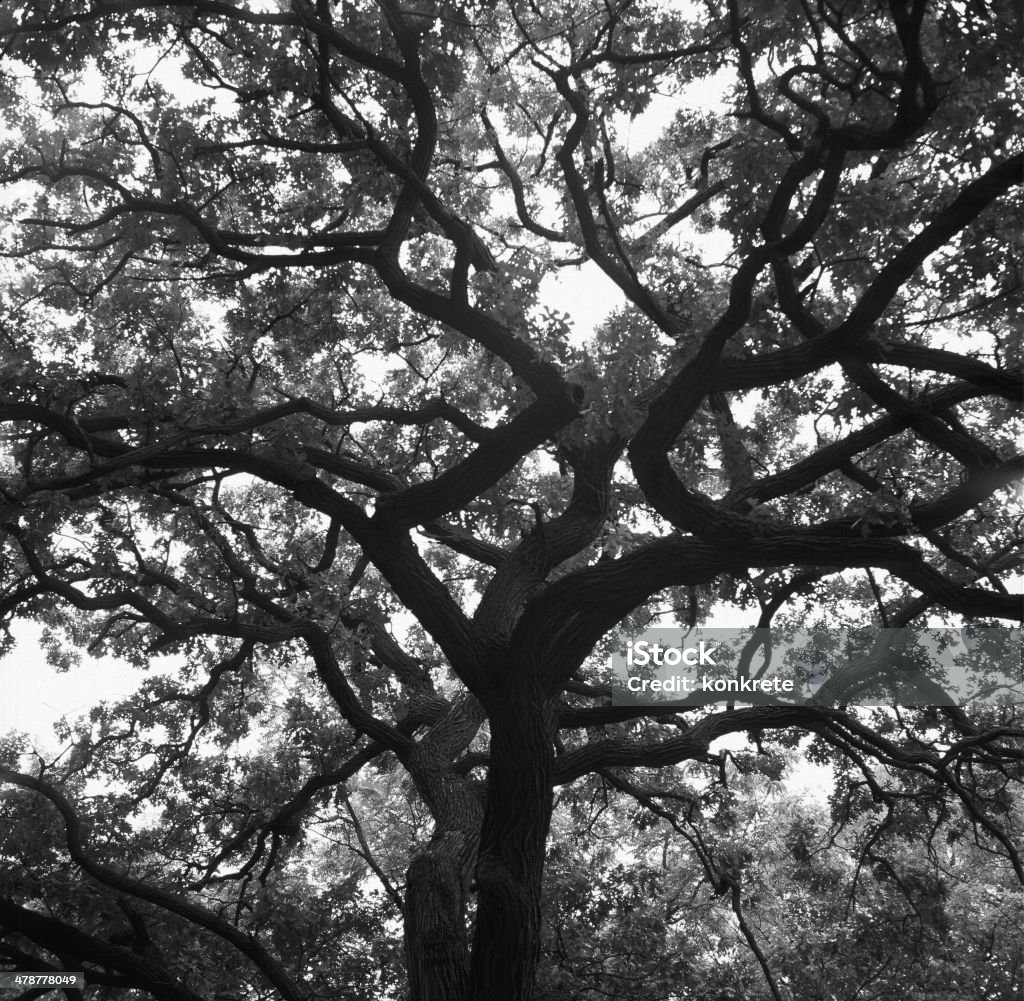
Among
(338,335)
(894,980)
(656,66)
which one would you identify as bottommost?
(894,980)

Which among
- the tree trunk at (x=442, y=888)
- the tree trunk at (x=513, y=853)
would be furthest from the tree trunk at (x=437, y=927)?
the tree trunk at (x=513, y=853)

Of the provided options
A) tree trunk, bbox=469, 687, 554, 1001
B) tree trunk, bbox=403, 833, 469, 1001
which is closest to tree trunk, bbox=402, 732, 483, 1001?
tree trunk, bbox=403, 833, 469, 1001

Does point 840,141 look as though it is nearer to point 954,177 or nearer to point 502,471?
point 954,177

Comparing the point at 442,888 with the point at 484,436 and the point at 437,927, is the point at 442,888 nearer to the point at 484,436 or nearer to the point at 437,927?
the point at 437,927

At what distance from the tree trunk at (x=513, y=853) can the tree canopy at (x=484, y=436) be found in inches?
1.0

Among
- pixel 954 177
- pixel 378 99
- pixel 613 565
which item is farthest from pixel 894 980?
pixel 378 99

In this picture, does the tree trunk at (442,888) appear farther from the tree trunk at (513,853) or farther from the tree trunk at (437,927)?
the tree trunk at (513,853)

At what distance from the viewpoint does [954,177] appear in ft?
18.8

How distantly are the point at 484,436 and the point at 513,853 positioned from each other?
316cm

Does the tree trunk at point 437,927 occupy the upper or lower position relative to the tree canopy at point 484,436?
lower

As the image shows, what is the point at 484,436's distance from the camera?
6383 millimetres

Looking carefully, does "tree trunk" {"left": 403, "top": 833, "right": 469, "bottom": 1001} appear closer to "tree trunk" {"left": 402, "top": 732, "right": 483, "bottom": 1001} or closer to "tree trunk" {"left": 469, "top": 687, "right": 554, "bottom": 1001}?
"tree trunk" {"left": 402, "top": 732, "right": 483, "bottom": 1001}

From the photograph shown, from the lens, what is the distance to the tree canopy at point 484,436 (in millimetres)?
5117

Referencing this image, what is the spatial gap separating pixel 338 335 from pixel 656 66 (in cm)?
416
